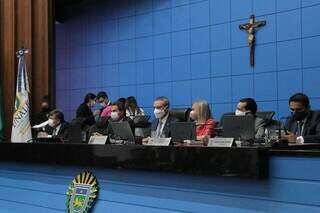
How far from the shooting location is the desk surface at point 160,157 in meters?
2.45

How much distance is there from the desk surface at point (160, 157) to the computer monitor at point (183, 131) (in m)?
0.49

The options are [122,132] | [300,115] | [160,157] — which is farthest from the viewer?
[300,115]

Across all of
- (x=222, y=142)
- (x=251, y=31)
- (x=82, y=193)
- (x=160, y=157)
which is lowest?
(x=82, y=193)

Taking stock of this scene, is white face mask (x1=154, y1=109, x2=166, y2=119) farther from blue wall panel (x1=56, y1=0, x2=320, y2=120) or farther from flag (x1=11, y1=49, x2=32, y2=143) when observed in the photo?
blue wall panel (x1=56, y1=0, x2=320, y2=120)

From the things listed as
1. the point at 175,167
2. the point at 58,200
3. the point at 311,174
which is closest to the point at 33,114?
the point at 58,200

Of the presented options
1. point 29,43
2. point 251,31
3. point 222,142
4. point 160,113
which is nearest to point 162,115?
point 160,113

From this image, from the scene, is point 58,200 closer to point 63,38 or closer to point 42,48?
point 42,48

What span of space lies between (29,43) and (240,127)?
5126mm

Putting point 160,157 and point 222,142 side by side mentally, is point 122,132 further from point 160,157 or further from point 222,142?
point 222,142

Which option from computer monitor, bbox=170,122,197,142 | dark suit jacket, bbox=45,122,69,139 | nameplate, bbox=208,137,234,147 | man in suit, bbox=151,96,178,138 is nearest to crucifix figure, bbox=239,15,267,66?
man in suit, bbox=151,96,178,138

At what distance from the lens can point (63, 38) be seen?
35.6ft

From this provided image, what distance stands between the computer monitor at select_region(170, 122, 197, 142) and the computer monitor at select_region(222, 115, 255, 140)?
14.3 inches

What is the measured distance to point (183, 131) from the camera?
3508 mm

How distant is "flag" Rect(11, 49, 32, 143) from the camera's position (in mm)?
6301
